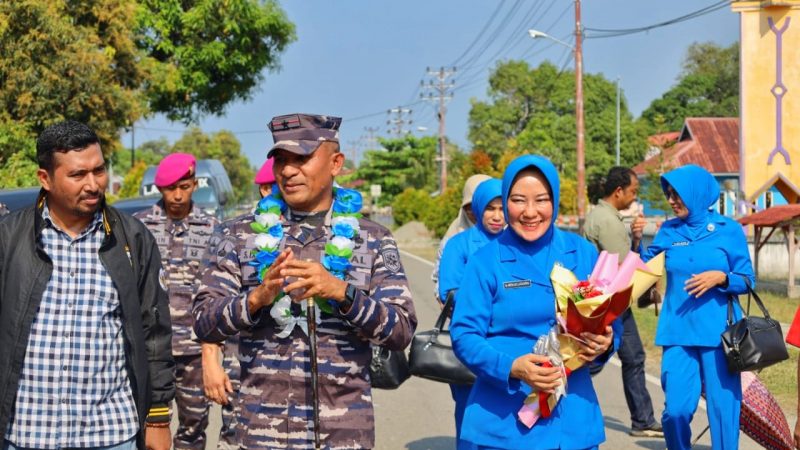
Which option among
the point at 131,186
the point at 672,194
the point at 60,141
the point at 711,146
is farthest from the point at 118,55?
the point at 711,146

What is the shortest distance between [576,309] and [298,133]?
48.3 inches

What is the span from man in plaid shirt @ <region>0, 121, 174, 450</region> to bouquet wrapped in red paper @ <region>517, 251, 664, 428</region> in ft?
4.89

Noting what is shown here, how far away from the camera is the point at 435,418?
9781mm

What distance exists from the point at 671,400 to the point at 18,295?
4.52 m

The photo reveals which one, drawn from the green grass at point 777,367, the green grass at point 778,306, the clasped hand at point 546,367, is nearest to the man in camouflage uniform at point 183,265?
the clasped hand at point 546,367

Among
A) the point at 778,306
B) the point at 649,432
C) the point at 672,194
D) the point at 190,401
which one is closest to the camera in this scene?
the point at 190,401

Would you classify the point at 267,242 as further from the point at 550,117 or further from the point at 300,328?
the point at 550,117

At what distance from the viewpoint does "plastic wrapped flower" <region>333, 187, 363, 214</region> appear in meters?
4.27

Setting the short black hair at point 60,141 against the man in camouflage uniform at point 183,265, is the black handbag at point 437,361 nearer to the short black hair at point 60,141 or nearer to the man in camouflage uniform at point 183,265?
the man in camouflage uniform at point 183,265

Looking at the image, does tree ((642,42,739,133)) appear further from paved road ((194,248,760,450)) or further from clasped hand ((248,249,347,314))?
clasped hand ((248,249,347,314))

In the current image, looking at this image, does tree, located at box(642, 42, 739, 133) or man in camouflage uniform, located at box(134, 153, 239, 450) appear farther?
tree, located at box(642, 42, 739, 133)

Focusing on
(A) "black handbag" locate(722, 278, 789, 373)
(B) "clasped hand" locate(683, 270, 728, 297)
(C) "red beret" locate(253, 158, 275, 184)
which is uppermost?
(C) "red beret" locate(253, 158, 275, 184)

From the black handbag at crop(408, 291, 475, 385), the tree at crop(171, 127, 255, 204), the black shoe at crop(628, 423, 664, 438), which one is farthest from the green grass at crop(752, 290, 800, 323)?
the tree at crop(171, 127, 255, 204)

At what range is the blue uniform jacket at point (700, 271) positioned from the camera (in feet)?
→ 23.8
